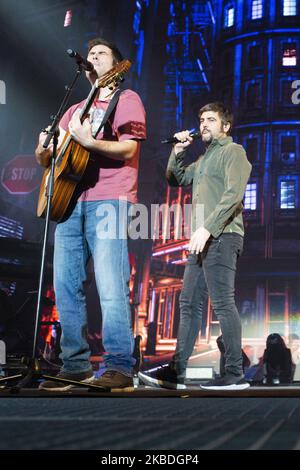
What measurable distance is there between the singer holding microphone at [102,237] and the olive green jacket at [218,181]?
48 cm

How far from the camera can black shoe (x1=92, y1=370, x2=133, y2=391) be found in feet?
7.67

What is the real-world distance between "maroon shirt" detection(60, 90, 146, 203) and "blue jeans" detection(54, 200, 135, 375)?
0.06 metres

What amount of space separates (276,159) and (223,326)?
14838 millimetres

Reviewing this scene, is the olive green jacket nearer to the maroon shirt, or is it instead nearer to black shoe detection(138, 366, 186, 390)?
the maroon shirt

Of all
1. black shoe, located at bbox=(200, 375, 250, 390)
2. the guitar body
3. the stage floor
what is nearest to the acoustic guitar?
the guitar body

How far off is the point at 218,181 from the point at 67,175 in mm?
930

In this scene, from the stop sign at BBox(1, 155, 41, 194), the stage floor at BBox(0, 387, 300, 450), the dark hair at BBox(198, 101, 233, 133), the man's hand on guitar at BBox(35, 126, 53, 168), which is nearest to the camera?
the stage floor at BBox(0, 387, 300, 450)

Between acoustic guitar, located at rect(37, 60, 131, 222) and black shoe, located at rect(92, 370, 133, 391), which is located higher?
acoustic guitar, located at rect(37, 60, 131, 222)

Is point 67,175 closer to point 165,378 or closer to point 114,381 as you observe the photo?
point 114,381

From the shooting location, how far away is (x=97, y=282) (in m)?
2.54

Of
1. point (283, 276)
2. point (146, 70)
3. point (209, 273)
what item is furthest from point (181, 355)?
point (283, 276)

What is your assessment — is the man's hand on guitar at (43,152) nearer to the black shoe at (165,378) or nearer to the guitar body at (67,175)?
the guitar body at (67,175)

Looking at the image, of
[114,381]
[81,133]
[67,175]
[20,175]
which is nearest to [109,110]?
[81,133]

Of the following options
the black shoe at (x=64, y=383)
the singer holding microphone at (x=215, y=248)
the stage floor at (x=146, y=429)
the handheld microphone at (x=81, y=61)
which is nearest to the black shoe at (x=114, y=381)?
the black shoe at (x=64, y=383)
